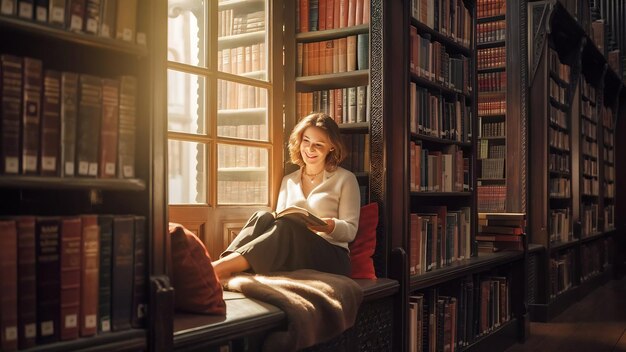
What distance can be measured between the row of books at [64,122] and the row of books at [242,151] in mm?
1157

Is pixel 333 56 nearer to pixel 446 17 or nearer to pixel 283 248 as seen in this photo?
pixel 446 17

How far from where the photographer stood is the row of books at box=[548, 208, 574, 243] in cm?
574

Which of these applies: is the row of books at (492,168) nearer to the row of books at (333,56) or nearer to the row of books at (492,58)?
the row of books at (492,58)

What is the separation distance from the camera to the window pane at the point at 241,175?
9.56 feet

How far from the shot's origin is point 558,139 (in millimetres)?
5918

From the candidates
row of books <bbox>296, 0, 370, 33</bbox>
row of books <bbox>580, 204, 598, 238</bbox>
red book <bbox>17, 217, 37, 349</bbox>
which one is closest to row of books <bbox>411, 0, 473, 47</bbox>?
row of books <bbox>296, 0, 370, 33</bbox>

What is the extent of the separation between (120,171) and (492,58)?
4.17m

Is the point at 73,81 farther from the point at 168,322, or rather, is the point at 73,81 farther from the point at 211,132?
the point at 211,132

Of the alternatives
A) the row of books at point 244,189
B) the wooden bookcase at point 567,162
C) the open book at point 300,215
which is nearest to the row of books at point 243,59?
the row of books at point 244,189

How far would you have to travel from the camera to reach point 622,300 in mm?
6273

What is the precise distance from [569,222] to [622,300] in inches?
34.0

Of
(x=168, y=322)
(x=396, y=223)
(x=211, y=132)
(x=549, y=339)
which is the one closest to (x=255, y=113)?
(x=211, y=132)

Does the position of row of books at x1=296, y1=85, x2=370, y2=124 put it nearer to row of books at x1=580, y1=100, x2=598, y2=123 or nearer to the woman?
the woman

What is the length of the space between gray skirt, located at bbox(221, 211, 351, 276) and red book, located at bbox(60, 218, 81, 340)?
3.44ft
